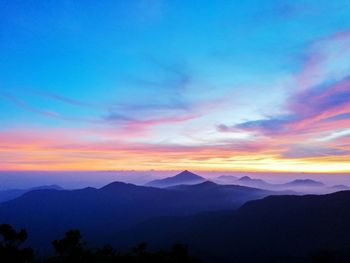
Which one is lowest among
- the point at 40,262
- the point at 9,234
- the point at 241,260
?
the point at 241,260

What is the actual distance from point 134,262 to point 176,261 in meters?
8.55

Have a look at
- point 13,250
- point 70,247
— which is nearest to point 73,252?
point 70,247

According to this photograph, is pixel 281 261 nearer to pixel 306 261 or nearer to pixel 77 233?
pixel 306 261

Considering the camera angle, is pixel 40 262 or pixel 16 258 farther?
pixel 40 262

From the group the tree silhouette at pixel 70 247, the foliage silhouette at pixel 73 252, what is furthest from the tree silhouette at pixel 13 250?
the tree silhouette at pixel 70 247

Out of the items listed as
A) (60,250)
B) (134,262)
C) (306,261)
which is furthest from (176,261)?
(306,261)

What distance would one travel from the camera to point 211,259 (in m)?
199

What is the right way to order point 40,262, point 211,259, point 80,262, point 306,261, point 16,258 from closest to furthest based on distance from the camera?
1. point 16,258
2. point 80,262
3. point 40,262
4. point 306,261
5. point 211,259

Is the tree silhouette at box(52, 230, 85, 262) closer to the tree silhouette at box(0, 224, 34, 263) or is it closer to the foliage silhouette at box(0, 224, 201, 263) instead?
the foliage silhouette at box(0, 224, 201, 263)

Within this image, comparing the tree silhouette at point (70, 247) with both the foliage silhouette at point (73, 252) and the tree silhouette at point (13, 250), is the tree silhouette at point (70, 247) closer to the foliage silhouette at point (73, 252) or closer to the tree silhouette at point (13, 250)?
the foliage silhouette at point (73, 252)

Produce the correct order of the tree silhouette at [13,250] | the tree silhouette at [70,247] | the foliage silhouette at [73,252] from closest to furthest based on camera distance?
the tree silhouette at [13,250], the foliage silhouette at [73,252], the tree silhouette at [70,247]

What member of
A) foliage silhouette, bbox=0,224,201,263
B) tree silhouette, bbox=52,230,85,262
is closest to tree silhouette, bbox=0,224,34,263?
foliage silhouette, bbox=0,224,201,263

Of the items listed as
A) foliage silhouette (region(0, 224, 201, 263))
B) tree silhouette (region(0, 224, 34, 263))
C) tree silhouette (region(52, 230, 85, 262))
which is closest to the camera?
tree silhouette (region(0, 224, 34, 263))

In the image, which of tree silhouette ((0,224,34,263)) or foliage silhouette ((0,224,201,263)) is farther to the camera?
foliage silhouette ((0,224,201,263))
